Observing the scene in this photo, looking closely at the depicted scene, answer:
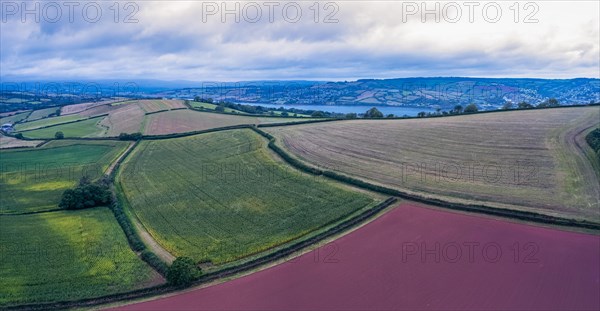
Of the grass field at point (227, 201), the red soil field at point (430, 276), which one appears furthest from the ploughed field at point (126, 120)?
the red soil field at point (430, 276)

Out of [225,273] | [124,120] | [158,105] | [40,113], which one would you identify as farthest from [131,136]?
[40,113]

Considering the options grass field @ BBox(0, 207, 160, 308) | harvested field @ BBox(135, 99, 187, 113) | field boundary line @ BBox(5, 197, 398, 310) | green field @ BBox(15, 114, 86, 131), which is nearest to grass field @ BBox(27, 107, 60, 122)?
green field @ BBox(15, 114, 86, 131)

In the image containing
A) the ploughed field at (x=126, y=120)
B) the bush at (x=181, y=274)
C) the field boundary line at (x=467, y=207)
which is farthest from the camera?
the ploughed field at (x=126, y=120)

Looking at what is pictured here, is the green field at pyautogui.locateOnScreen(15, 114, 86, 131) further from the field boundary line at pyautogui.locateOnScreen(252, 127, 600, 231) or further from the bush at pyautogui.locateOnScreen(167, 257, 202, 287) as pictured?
the bush at pyautogui.locateOnScreen(167, 257, 202, 287)

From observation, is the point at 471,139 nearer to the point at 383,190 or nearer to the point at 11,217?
the point at 383,190

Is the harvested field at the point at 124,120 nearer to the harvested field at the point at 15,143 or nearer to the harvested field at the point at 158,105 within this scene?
the harvested field at the point at 158,105

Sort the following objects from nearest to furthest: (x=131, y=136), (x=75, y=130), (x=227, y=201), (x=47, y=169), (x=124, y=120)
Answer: (x=227, y=201) < (x=47, y=169) < (x=131, y=136) < (x=75, y=130) < (x=124, y=120)

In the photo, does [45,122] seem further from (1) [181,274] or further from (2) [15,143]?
(1) [181,274]

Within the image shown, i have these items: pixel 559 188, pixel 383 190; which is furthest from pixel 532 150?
pixel 383 190
